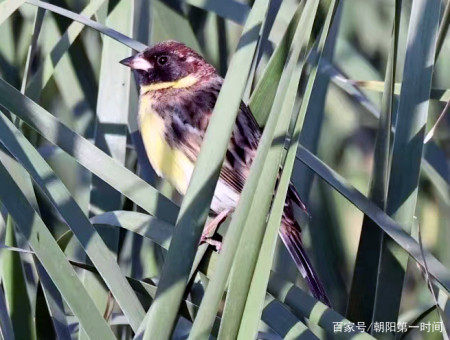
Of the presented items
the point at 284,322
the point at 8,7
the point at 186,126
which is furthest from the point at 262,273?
the point at 186,126

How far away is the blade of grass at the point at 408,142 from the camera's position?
63.4 inches

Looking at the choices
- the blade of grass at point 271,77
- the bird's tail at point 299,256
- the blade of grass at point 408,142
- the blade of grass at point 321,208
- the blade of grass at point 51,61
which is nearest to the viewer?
the blade of grass at point 271,77

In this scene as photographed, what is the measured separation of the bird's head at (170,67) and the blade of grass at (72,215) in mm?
1026

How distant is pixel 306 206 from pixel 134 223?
0.73 meters

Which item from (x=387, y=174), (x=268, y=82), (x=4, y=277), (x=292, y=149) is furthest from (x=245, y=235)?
(x=4, y=277)

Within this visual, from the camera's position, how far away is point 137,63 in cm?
239

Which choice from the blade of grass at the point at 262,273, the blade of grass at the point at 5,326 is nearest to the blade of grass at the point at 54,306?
the blade of grass at the point at 5,326

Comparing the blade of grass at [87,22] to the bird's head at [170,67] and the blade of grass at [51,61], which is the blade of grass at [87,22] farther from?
the bird's head at [170,67]

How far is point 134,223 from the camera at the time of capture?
5.29 feet

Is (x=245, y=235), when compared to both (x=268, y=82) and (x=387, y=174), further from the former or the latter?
(x=387, y=174)

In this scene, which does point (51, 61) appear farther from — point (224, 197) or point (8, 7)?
point (224, 197)

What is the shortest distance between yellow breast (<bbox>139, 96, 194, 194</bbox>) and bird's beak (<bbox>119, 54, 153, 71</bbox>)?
0.48 feet

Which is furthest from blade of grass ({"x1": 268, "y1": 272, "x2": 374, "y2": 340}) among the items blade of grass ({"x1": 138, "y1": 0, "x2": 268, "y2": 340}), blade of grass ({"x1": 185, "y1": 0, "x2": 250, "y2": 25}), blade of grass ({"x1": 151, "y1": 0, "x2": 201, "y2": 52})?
blade of grass ({"x1": 151, "y1": 0, "x2": 201, "y2": 52})

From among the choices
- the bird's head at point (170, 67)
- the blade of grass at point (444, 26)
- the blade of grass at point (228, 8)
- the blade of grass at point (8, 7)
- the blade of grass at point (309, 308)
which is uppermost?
the bird's head at point (170, 67)
